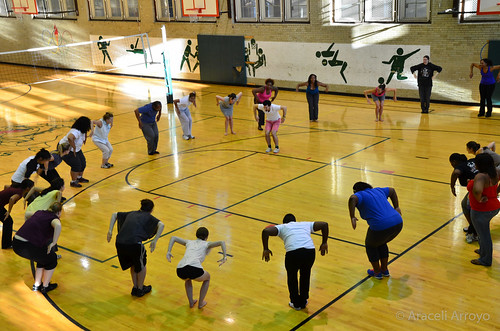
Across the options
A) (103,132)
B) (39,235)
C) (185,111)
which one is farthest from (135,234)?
(185,111)

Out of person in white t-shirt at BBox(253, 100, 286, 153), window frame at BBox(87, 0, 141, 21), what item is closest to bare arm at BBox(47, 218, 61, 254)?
person in white t-shirt at BBox(253, 100, 286, 153)

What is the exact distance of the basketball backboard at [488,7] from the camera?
1792 cm

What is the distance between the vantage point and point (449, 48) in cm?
1952

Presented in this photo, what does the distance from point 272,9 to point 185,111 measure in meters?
9.95

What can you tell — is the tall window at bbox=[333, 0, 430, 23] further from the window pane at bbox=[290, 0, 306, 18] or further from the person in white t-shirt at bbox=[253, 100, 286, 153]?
the person in white t-shirt at bbox=[253, 100, 286, 153]

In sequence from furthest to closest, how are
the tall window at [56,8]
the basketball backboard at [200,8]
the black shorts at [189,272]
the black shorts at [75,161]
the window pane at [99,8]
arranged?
the tall window at [56,8] < the window pane at [99,8] < the basketball backboard at [200,8] < the black shorts at [75,161] < the black shorts at [189,272]

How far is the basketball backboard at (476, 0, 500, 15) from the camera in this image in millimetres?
17923

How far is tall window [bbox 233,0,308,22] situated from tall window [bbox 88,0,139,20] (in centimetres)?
636

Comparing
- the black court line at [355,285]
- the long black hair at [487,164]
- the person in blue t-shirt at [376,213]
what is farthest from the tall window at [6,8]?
the long black hair at [487,164]

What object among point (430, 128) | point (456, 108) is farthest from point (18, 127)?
point (456, 108)

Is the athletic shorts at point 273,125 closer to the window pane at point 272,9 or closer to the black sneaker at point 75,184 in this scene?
the black sneaker at point 75,184

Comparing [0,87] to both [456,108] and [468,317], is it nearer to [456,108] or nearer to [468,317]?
[456,108]

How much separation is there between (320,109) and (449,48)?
16.0 ft

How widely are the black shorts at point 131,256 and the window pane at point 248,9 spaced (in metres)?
18.8
